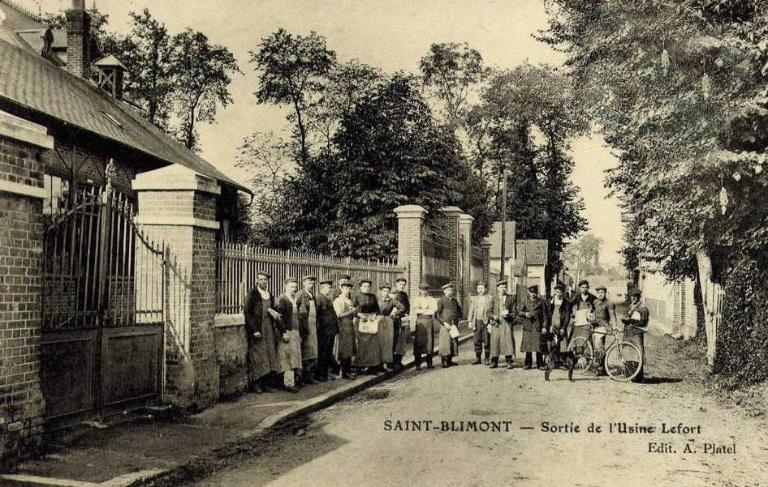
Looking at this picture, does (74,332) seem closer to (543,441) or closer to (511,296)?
(543,441)

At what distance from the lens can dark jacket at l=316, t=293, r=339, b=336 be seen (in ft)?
35.0

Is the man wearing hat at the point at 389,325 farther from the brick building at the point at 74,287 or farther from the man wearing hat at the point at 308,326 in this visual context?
the brick building at the point at 74,287

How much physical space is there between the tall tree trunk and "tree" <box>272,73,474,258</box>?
8970mm

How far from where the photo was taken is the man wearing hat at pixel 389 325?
12.0 meters

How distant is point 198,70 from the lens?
35.4 meters

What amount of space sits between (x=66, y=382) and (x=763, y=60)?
9.43 m

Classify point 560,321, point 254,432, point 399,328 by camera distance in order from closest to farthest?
1. point 254,432
2. point 560,321
3. point 399,328

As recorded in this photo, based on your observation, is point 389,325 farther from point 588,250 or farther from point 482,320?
point 588,250

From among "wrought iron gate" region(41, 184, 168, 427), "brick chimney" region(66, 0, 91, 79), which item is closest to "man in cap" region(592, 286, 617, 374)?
"wrought iron gate" region(41, 184, 168, 427)

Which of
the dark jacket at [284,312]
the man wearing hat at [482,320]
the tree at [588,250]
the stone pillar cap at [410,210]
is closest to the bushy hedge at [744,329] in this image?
the man wearing hat at [482,320]

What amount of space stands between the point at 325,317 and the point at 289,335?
3.71 ft

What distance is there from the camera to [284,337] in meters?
9.59

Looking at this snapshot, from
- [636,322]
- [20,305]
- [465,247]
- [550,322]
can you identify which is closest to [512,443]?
[20,305]

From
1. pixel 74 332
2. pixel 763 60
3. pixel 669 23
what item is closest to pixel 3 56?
pixel 74 332
